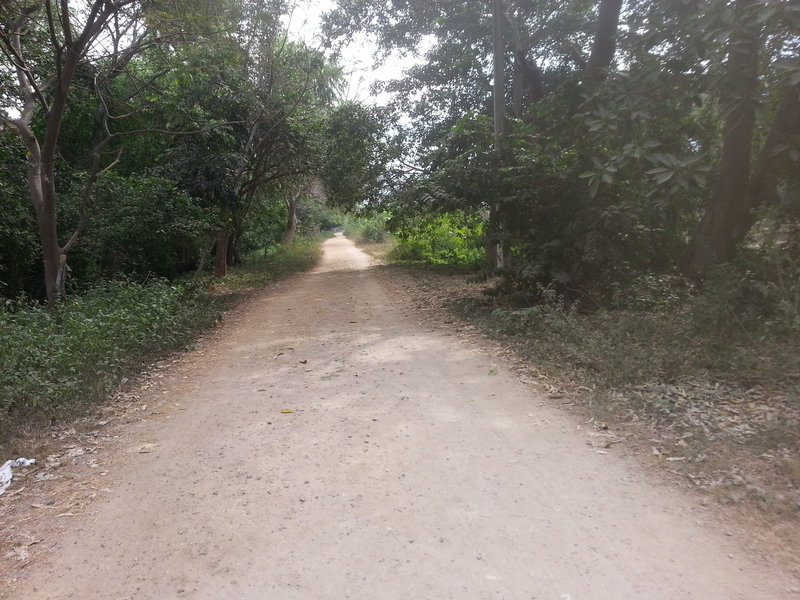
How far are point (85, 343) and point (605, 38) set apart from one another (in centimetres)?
879

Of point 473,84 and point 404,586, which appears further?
point 473,84

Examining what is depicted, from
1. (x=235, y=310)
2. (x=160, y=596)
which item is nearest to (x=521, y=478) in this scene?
(x=160, y=596)

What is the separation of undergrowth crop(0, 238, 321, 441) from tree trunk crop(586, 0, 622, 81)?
764 cm

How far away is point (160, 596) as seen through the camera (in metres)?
2.52

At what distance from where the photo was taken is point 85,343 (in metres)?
5.99

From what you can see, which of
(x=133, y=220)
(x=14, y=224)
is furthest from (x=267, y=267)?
(x=14, y=224)

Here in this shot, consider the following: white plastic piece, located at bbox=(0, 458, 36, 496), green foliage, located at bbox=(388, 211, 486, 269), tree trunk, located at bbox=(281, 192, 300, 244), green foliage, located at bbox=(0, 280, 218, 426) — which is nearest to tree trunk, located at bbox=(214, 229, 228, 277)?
green foliage, located at bbox=(388, 211, 486, 269)

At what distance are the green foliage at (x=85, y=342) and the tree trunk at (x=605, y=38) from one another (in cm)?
762

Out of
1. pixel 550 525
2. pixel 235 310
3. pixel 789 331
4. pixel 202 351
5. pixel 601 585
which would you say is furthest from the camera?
pixel 235 310

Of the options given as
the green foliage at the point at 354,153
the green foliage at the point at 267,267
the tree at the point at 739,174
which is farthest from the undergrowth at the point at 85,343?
the green foliage at the point at 354,153

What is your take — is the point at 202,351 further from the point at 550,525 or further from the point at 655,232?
the point at 655,232

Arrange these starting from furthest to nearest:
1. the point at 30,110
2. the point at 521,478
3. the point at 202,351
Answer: the point at 30,110 → the point at 202,351 → the point at 521,478

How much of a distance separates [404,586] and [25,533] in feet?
7.60

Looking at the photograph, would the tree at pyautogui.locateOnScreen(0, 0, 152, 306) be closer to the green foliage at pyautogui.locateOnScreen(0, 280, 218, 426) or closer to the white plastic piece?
the green foliage at pyautogui.locateOnScreen(0, 280, 218, 426)
